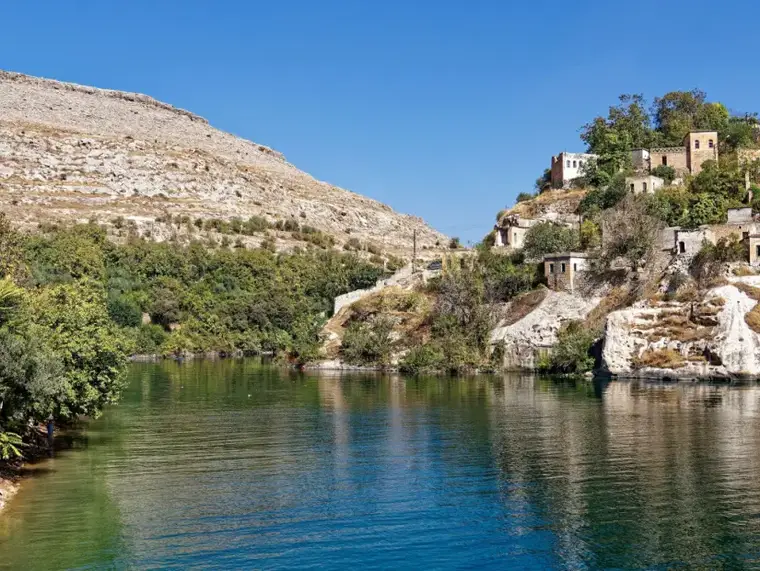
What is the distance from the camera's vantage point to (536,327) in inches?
2842

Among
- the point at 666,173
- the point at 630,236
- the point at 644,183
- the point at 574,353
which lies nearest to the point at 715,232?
the point at 630,236

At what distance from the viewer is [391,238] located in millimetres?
156000

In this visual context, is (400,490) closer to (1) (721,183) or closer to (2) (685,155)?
(1) (721,183)

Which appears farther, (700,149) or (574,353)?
(700,149)

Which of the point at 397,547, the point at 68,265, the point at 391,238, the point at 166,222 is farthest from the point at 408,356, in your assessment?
the point at 391,238

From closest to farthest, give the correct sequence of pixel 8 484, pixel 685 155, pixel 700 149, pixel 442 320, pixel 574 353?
pixel 8 484, pixel 574 353, pixel 442 320, pixel 700 149, pixel 685 155

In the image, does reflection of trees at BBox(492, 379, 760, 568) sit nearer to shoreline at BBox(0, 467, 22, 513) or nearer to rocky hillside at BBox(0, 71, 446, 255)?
shoreline at BBox(0, 467, 22, 513)

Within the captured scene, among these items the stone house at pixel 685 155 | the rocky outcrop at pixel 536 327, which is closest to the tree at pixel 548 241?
the rocky outcrop at pixel 536 327

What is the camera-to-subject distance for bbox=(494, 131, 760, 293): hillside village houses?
69.2m

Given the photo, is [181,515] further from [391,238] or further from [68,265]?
[391,238]

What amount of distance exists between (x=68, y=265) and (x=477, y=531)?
84.1m

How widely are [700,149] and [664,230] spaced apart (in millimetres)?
20514

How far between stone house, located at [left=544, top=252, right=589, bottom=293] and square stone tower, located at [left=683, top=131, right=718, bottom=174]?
21490mm

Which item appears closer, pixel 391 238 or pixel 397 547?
pixel 397 547
